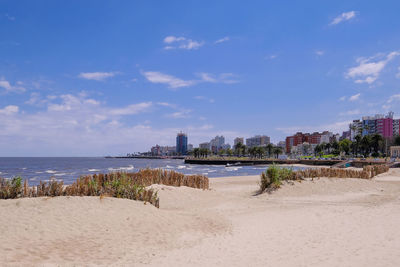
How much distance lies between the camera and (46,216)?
7641mm

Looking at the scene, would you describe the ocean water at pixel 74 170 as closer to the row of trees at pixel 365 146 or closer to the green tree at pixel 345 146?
the row of trees at pixel 365 146

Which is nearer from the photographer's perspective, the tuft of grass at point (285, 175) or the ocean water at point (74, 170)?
the tuft of grass at point (285, 175)

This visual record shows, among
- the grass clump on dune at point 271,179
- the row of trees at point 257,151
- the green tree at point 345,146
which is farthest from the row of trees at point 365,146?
the grass clump on dune at point 271,179

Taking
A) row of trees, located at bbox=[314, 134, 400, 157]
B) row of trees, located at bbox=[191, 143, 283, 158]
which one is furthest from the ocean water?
row of trees, located at bbox=[191, 143, 283, 158]

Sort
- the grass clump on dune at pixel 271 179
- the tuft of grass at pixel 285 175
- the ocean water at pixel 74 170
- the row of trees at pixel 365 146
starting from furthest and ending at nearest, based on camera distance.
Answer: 1. the row of trees at pixel 365 146
2. the ocean water at pixel 74 170
3. the tuft of grass at pixel 285 175
4. the grass clump on dune at pixel 271 179

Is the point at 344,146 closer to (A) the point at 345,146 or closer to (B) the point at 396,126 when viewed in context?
(A) the point at 345,146

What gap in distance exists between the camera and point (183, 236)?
7.83 metres

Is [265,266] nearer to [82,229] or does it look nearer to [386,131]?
[82,229]

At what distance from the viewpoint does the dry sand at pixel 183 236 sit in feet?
19.7

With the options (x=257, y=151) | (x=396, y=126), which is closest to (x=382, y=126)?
(x=396, y=126)

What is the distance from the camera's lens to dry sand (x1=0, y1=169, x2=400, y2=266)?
6.01 meters

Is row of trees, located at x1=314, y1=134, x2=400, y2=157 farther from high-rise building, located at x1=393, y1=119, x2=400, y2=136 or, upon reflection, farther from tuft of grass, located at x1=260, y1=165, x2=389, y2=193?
tuft of grass, located at x1=260, y1=165, x2=389, y2=193

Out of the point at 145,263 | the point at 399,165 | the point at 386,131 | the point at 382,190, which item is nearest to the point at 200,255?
the point at 145,263

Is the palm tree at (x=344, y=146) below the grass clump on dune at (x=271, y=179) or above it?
above
